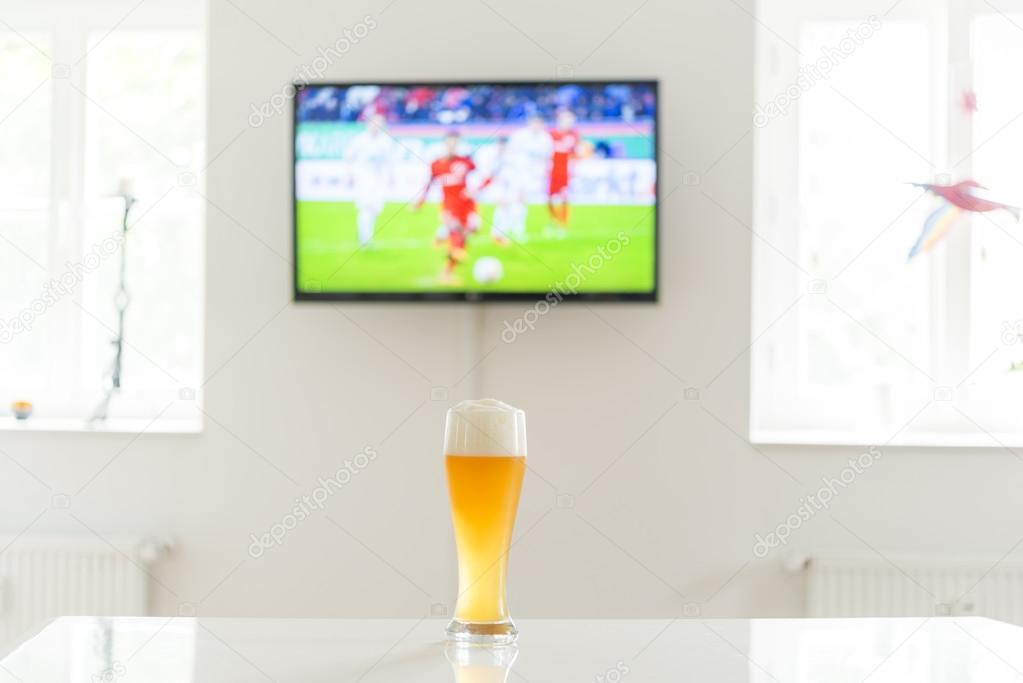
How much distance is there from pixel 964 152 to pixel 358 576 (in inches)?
85.9

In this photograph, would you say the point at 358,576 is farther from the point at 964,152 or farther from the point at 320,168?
the point at 964,152

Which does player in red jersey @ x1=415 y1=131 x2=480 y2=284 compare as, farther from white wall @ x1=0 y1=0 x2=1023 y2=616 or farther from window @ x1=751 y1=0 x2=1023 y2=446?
window @ x1=751 y1=0 x2=1023 y2=446

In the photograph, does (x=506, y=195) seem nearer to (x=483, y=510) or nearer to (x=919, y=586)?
(x=919, y=586)


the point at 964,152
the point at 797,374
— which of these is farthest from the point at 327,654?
the point at 964,152

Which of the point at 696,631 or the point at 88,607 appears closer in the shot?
the point at 696,631

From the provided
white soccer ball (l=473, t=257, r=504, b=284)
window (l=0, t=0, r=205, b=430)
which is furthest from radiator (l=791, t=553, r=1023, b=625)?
window (l=0, t=0, r=205, b=430)

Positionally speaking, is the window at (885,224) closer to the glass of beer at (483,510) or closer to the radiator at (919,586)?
the radiator at (919,586)

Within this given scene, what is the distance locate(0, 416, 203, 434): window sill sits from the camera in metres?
3.35

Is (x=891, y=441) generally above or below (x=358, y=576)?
above

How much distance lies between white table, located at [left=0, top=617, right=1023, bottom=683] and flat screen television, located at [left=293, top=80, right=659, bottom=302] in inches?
72.5

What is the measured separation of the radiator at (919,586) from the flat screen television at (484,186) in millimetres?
946

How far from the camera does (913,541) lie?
321 centimetres

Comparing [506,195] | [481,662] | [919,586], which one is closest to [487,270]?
[506,195]

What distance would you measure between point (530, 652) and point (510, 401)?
217 cm
